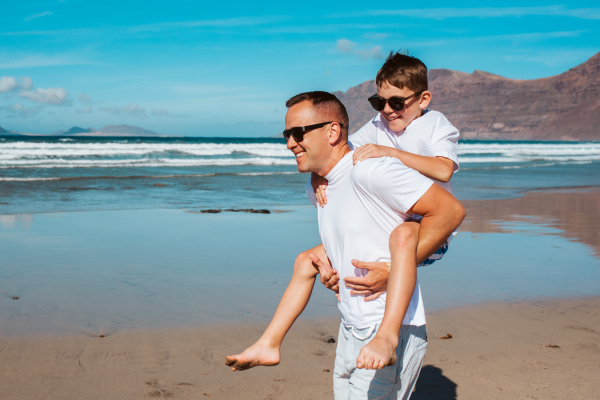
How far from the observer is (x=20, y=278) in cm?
543

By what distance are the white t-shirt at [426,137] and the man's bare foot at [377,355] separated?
1.02m

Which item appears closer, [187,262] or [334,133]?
[334,133]

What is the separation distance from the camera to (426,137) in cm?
259

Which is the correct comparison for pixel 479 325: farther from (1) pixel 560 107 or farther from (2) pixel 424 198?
(1) pixel 560 107

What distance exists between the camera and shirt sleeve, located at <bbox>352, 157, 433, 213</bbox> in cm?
188

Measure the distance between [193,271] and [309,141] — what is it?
13.3 ft

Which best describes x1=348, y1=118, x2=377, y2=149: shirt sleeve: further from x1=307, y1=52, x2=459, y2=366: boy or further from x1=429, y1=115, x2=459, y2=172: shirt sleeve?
x1=429, y1=115, x2=459, y2=172: shirt sleeve

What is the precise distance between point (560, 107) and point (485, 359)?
196m

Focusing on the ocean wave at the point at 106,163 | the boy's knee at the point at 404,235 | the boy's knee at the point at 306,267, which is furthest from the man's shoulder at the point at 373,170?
the ocean wave at the point at 106,163

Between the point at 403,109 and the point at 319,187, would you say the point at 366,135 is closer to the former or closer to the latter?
the point at 403,109

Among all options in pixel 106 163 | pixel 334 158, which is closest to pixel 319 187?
pixel 334 158

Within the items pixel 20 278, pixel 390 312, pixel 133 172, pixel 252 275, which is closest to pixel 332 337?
pixel 252 275

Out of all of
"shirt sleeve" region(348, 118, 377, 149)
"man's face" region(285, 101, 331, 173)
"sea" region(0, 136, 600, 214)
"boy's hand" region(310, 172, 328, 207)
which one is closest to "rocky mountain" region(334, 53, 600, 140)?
"sea" region(0, 136, 600, 214)

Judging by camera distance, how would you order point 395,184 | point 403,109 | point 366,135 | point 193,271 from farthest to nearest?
point 193,271 → point 366,135 → point 403,109 → point 395,184
